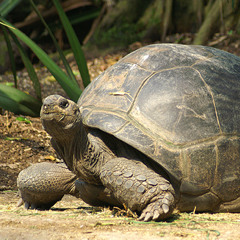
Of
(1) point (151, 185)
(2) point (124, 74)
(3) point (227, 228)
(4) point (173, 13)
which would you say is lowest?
(3) point (227, 228)

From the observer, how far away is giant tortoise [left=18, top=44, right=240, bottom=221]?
2725 mm

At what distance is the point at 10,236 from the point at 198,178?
1.33m

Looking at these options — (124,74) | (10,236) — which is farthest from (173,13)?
(10,236)

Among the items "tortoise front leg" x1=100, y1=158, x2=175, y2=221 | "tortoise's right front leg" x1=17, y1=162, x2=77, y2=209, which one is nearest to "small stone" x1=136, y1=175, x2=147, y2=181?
"tortoise front leg" x1=100, y1=158, x2=175, y2=221

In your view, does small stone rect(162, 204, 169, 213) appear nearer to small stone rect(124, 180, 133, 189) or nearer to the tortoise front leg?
the tortoise front leg

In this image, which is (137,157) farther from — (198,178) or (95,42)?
(95,42)

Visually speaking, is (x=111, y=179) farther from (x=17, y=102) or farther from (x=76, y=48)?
(x=76, y=48)

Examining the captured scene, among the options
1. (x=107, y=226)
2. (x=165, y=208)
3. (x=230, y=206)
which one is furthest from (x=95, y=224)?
(x=230, y=206)

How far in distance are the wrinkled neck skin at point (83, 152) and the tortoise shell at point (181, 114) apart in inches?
5.7

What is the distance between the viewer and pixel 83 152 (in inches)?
118

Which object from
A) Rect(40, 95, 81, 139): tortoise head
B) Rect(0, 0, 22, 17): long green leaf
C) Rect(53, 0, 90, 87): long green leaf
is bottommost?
Rect(40, 95, 81, 139): tortoise head

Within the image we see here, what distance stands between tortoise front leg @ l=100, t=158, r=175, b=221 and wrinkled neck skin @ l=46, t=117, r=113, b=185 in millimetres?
273

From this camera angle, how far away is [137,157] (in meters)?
2.96

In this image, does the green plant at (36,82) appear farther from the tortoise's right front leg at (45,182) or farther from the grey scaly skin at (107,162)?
the grey scaly skin at (107,162)
